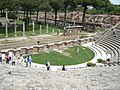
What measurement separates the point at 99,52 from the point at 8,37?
14343 mm

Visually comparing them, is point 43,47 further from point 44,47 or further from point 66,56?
point 66,56

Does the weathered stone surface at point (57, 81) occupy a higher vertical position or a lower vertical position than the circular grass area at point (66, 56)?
higher

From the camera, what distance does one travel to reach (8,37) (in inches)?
1471

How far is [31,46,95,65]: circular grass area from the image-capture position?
2673 cm

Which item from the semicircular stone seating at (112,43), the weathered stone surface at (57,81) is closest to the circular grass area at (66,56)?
the semicircular stone seating at (112,43)

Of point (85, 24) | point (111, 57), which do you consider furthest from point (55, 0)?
point (111, 57)

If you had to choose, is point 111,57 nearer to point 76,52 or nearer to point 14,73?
point 76,52

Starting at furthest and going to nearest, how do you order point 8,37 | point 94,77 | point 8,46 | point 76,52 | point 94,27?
point 94,27 < point 8,37 < point 76,52 < point 8,46 < point 94,77

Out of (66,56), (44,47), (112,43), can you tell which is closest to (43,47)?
(44,47)

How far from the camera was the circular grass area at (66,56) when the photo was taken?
2673 centimetres

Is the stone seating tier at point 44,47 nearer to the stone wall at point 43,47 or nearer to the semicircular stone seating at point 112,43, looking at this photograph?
the stone wall at point 43,47

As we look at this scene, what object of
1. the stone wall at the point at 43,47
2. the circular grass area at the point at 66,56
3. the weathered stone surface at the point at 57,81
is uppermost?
the weathered stone surface at the point at 57,81

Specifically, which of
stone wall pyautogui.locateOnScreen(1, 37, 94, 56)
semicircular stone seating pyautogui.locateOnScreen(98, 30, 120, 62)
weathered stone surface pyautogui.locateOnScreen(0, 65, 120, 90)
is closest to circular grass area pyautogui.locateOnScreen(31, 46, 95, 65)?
stone wall pyautogui.locateOnScreen(1, 37, 94, 56)

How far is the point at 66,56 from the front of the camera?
96.0 feet
